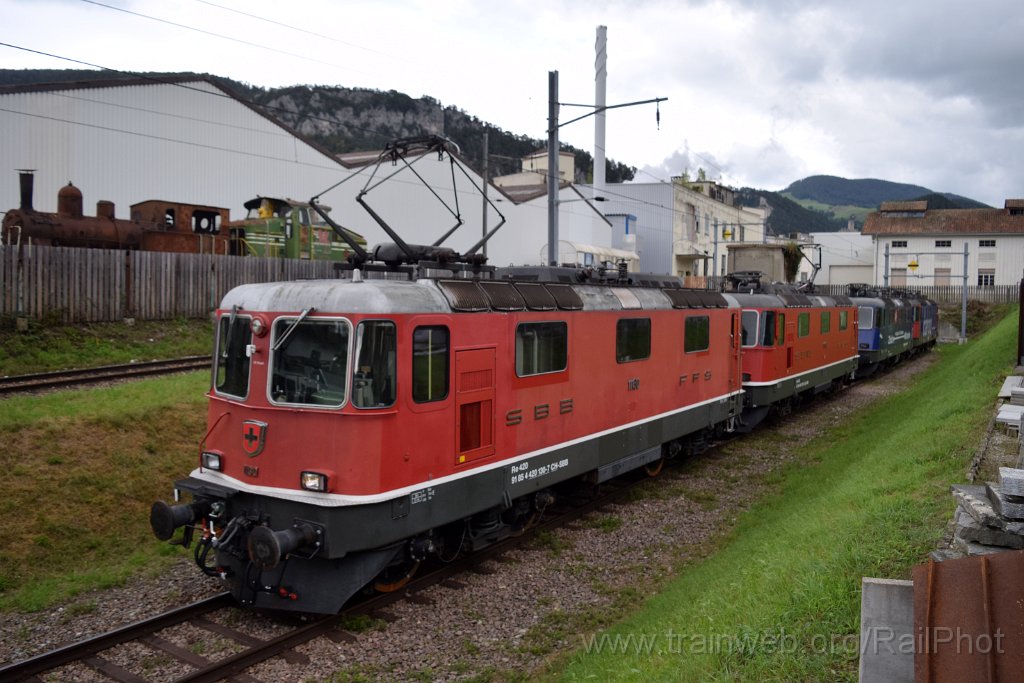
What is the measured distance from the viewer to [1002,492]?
495cm

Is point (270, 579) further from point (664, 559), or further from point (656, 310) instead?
point (656, 310)

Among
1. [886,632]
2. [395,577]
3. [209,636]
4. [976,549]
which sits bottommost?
[209,636]

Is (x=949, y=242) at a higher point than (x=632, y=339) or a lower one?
higher

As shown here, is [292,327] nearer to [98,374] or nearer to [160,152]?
[98,374]

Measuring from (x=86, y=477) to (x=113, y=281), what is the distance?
378 inches

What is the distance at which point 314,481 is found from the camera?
680 cm

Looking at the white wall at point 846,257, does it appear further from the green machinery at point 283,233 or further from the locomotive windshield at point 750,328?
the locomotive windshield at point 750,328

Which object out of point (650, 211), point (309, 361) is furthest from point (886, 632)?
point (650, 211)

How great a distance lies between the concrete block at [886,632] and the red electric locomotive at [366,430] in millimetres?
4038

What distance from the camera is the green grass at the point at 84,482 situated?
8.38m

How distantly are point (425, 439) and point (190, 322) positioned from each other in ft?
48.1

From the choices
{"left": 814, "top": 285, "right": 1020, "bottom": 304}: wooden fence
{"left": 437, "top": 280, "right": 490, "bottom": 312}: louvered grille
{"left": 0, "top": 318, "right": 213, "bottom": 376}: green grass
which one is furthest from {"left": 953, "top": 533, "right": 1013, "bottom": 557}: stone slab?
{"left": 814, "top": 285, "right": 1020, "bottom": 304}: wooden fence

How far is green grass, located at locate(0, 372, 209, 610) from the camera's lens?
8383 mm

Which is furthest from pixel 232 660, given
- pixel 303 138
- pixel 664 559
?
pixel 303 138
